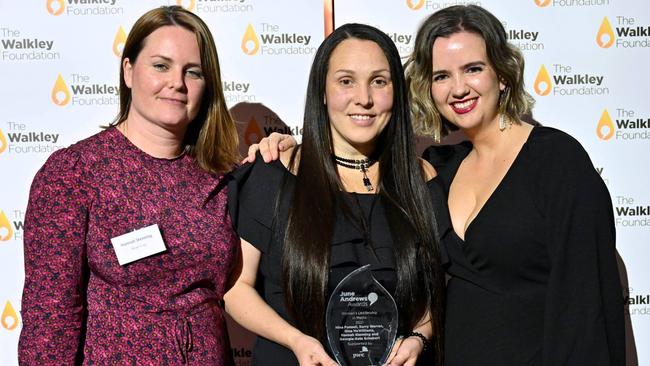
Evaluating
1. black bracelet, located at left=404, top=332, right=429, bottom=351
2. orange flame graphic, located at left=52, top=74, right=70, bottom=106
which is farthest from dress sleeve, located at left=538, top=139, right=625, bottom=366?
orange flame graphic, located at left=52, top=74, right=70, bottom=106

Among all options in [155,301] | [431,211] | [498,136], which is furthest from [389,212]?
[155,301]

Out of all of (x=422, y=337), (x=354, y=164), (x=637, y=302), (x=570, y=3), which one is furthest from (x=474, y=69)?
(x=637, y=302)

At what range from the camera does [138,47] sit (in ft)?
6.75

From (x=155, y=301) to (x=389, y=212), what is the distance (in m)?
0.71

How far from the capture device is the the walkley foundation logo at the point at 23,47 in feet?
9.65

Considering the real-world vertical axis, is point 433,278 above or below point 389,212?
below

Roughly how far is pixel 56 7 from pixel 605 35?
2356 mm

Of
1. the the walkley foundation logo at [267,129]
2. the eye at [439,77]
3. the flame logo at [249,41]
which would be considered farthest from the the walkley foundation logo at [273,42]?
the eye at [439,77]

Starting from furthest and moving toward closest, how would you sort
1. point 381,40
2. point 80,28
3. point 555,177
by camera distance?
point 80,28 → point 381,40 → point 555,177

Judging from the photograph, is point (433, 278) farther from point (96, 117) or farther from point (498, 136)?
point (96, 117)

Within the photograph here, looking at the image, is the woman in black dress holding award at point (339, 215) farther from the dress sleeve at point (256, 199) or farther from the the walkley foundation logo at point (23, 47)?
the the walkley foundation logo at point (23, 47)

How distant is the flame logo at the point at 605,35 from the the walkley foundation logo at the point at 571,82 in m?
0.14

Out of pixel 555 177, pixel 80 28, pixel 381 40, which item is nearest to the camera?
pixel 555 177

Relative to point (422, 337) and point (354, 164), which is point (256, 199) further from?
point (422, 337)
